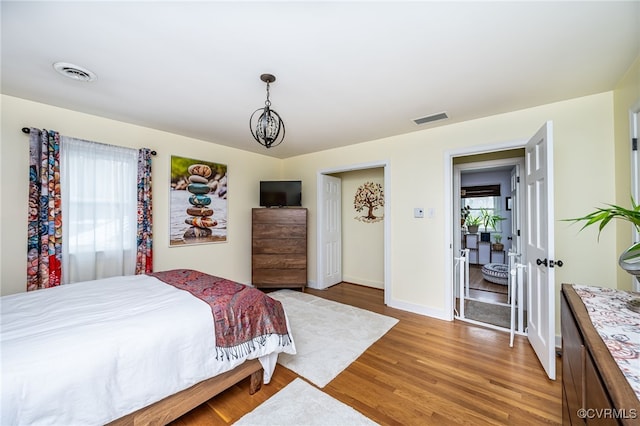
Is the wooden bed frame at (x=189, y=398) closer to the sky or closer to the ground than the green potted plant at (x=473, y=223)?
closer to the ground

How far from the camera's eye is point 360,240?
16.0ft

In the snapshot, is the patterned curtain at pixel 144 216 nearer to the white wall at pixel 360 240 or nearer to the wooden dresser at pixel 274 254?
the wooden dresser at pixel 274 254

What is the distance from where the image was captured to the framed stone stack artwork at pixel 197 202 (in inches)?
138

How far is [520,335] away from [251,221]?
3.93 metres

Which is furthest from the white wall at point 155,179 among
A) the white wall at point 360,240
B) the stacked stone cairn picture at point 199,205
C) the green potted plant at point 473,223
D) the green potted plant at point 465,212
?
the green potted plant at point 473,223

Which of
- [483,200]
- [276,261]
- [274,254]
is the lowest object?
[276,261]

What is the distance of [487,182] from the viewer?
6.70 m

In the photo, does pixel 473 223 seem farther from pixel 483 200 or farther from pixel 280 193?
pixel 280 193

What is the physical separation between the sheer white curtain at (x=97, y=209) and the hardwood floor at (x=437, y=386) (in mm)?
2068

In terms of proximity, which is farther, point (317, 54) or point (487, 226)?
point (487, 226)

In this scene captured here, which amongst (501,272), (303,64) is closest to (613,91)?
(303,64)

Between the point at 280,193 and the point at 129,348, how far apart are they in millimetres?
3319

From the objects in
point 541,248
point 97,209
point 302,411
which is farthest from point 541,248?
point 97,209

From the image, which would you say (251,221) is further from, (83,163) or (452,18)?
(452,18)
